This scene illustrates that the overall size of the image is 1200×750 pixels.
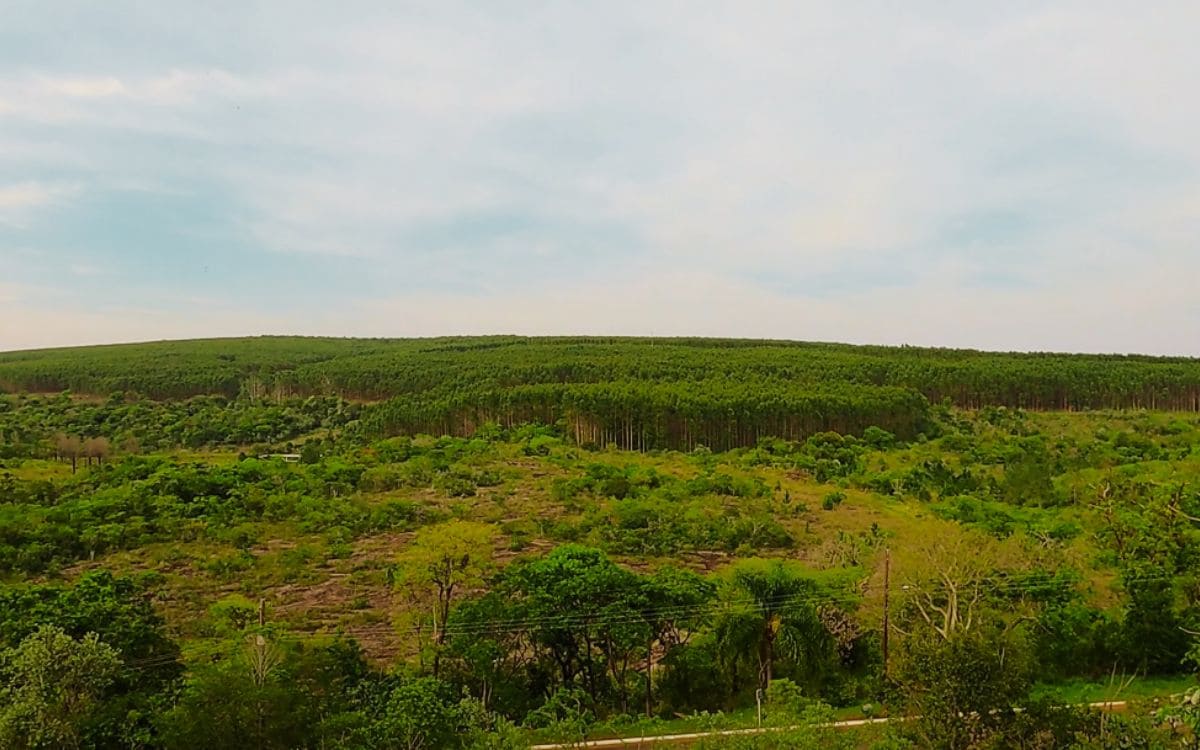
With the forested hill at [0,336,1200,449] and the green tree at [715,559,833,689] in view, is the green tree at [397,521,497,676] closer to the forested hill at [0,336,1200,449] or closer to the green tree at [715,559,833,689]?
the green tree at [715,559,833,689]

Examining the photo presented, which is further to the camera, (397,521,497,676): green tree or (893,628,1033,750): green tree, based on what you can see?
(397,521,497,676): green tree

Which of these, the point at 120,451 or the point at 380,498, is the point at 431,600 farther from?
the point at 120,451

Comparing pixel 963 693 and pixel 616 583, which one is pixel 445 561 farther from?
pixel 963 693

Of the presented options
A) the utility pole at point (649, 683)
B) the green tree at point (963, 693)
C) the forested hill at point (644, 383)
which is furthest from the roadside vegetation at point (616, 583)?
the forested hill at point (644, 383)

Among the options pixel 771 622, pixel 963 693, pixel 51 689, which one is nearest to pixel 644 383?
pixel 771 622

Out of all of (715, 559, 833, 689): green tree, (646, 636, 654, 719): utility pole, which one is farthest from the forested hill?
(646, 636, 654, 719): utility pole

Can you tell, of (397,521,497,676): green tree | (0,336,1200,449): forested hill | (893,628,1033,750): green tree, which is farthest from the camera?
(0,336,1200,449): forested hill
